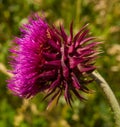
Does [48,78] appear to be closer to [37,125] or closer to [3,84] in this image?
[37,125]

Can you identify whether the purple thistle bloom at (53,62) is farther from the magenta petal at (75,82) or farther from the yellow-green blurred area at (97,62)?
the yellow-green blurred area at (97,62)

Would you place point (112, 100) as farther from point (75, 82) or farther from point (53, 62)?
point (53, 62)

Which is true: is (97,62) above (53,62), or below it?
above

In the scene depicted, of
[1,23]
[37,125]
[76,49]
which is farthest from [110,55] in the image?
[76,49]

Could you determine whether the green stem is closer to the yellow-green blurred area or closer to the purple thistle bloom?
the purple thistle bloom

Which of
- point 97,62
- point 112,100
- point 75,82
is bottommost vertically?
point 112,100

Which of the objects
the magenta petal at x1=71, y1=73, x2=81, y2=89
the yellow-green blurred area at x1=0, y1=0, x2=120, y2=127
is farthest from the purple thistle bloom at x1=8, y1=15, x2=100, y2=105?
the yellow-green blurred area at x1=0, y1=0, x2=120, y2=127

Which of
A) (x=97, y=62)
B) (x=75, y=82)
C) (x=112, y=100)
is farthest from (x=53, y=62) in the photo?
(x=97, y=62)
